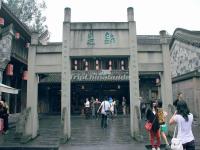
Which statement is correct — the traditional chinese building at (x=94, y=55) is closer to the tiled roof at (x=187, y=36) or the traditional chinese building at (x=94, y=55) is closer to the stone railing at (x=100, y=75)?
the tiled roof at (x=187, y=36)

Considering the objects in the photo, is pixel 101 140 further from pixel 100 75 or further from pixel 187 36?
pixel 187 36

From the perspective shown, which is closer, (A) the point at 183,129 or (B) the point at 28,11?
(A) the point at 183,129

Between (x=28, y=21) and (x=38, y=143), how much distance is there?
21.4 metres

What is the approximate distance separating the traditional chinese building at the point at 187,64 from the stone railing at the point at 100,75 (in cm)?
506

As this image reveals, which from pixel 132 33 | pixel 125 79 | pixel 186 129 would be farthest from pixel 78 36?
pixel 125 79

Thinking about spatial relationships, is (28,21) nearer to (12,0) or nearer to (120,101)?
(12,0)

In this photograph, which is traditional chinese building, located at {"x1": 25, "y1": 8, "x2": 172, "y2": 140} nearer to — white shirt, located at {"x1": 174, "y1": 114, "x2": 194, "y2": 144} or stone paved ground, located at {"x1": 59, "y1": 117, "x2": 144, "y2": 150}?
stone paved ground, located at {"x1": 59, "y1": 117, "x2": 144, "y2": 150}

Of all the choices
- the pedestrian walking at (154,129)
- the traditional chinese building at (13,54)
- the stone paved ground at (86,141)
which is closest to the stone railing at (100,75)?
the traditional chinese building at (13,54)

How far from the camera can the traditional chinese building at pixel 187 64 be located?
675 inches

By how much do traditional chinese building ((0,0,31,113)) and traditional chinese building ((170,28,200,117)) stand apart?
41.3ft

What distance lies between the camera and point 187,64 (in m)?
20.5

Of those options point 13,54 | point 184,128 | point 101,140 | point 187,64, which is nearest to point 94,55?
point 101,140

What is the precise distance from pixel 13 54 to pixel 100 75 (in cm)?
1010

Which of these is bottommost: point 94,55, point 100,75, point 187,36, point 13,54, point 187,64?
point 94,55
